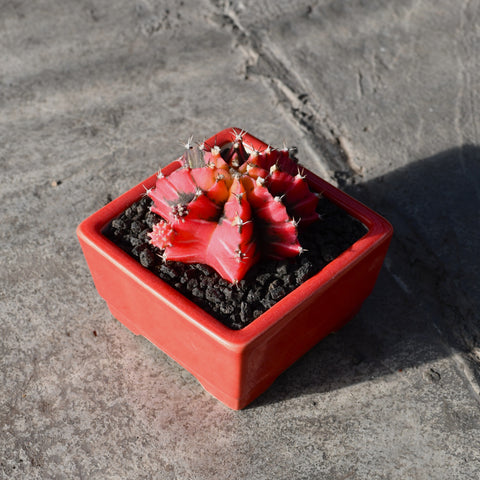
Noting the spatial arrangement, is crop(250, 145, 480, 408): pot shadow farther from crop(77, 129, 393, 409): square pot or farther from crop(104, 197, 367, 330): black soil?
crop(104, 197, 367, 330): black soil

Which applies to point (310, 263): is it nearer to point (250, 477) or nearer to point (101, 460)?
point (250, 477)

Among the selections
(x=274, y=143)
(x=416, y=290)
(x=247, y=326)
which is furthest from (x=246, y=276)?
(x=274, y=143)

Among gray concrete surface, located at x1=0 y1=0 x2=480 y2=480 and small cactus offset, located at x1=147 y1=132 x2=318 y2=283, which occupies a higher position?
small cactus offset, located at x1=147 y1=132 x2=318 y2=283

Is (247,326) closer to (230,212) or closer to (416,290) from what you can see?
(230,212)

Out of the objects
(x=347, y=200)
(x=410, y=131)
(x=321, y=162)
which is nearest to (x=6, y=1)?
(x=321, y=162)

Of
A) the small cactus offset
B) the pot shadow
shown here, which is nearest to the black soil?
the small cactus offset

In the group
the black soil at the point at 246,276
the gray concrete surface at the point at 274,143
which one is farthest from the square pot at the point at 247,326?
the gray concrete surface at the point at 274,143
